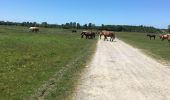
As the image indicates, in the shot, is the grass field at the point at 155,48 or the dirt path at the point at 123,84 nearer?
the dirt path at the point at 123,84

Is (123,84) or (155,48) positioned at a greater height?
(123,84)

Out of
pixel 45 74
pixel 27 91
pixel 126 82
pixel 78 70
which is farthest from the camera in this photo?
pixel 78 70

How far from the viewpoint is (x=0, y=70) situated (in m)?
17.2

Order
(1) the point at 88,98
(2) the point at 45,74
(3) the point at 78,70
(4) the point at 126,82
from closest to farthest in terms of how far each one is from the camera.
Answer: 1. (1) the point at 88,98
2. (4) the point at 126,82
3. (2) the point at 45,74
4. (3) the point at 78,70

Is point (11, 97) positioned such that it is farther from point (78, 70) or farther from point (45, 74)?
point (78, 70)

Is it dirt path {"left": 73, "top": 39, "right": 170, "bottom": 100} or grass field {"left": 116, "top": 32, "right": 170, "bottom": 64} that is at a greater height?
dirt path {"left": 73, "top": 39, "right": 170, "bottom": 100}

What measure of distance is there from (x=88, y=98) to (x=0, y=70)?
686cm

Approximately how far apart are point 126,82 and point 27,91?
414cm

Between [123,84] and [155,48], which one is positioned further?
[155,48]

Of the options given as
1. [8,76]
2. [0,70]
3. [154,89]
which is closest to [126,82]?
[154,89]

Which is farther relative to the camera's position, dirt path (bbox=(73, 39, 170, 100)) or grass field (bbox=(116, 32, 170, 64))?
grass field (bbox=(116, 32, 170, 64))

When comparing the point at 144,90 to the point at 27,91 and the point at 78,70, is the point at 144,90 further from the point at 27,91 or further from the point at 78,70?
the point at 78,70

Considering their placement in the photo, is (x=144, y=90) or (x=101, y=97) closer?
(x=101, y=97)

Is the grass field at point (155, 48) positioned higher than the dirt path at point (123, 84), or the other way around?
the dirt path at point (123, 84)
